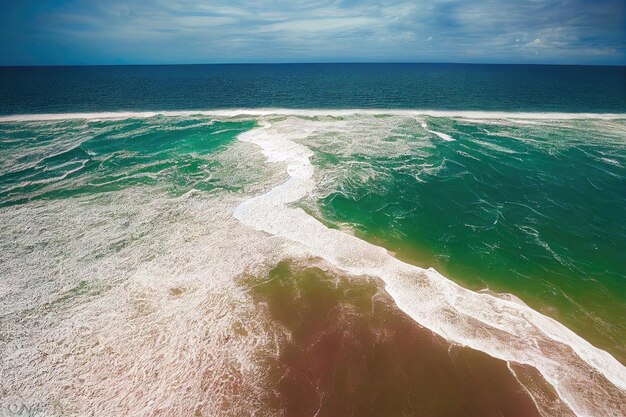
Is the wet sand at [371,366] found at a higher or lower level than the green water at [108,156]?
lower

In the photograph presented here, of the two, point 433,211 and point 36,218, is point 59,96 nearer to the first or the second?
point 36,218

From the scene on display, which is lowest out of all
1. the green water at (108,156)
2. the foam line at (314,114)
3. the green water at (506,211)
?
the green water at (506,211)

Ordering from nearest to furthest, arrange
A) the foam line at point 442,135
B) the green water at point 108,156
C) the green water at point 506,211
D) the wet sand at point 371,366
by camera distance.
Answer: the wet sand at point 371,366 < the green water at point 506,211 < the green water at point 108,156 < the foam line at point 442,135

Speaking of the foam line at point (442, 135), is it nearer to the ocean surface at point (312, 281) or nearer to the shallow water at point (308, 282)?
the ocean surface at point (312, 281)

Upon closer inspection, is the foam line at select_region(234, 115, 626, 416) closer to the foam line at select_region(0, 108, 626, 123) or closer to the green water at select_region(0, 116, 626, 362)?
the green water at select_region(0, 116, 626, 362)

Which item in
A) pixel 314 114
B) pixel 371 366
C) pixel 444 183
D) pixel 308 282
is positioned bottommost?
pixel 371 366

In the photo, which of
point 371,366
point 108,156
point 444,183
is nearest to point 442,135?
point 444,183

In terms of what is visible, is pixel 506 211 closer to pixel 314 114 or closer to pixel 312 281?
pixel 312 281

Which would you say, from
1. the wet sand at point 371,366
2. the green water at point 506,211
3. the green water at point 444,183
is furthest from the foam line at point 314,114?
the wet sand at point 371,366
